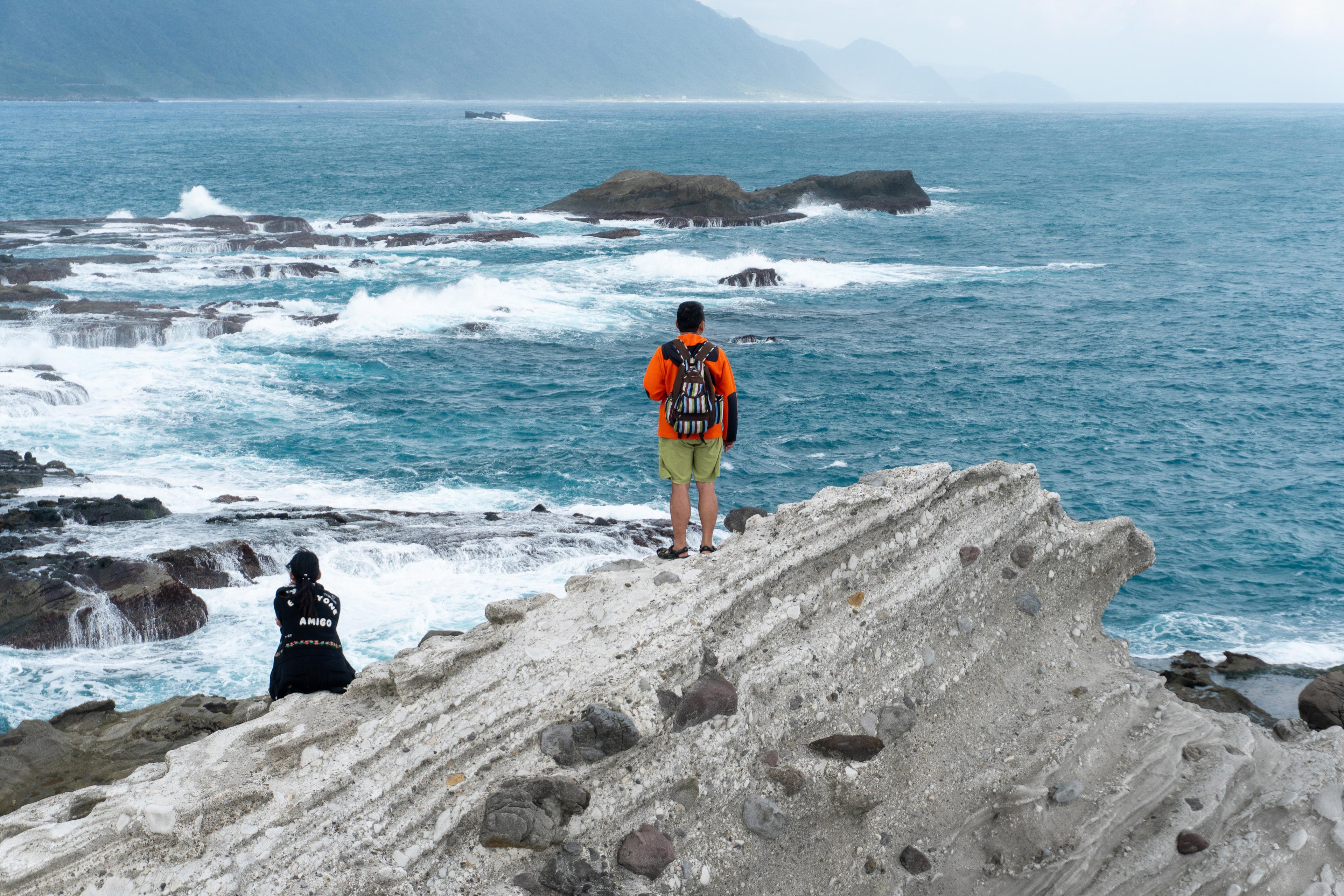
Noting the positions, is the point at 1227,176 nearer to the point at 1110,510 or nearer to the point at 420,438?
the point at 1110,510

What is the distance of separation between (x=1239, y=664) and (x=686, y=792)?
1061 centimetres

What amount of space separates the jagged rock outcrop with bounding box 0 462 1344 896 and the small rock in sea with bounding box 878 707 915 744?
19mm

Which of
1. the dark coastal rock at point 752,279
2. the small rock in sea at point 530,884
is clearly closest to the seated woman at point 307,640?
the small rock in sea at point 530,884

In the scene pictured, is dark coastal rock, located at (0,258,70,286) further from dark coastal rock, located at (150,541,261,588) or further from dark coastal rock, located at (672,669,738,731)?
dark coastal rock, located at (672,669,738,731)

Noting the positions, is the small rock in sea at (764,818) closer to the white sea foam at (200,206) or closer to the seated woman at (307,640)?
the seated woman at (307,640)

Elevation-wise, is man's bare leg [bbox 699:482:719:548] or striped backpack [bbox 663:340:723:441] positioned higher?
striped backpack [bbox 663:340:723:441]

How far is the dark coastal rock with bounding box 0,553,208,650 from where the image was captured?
43.7 feet

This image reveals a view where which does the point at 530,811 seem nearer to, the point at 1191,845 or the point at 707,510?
the point at 707,510

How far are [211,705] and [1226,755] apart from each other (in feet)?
32.0

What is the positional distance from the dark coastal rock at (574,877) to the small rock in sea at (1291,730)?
573 cm

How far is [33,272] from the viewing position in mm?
38969

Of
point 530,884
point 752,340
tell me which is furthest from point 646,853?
point 752,340

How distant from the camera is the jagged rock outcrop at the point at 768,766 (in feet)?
18.0

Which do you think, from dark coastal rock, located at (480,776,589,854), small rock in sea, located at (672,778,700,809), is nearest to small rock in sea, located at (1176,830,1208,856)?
small rock in sea, located at (672,778,700,809)
